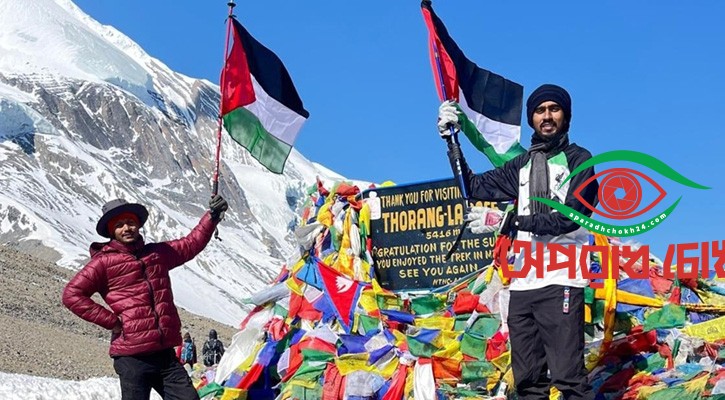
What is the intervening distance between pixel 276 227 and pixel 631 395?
141 metres

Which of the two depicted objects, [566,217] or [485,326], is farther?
[485,326]

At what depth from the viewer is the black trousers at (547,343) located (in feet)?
16.0

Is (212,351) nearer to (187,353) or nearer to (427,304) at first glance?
(187,353)

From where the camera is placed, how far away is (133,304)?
5.91 meters

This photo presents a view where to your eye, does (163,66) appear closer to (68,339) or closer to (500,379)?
(68,339)

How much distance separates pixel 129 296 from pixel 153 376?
55cm

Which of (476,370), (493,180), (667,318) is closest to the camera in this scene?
(493,180)

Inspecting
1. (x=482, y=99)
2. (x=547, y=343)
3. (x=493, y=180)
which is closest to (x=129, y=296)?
(x=493, y=180)

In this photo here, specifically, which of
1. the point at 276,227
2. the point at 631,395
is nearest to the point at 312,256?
the point at 631,395

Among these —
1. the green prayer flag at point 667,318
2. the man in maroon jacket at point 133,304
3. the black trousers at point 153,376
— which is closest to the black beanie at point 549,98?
the green prayer flag at point 667,318

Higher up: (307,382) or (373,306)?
(373,306)

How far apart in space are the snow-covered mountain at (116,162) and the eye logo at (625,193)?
59809 mm

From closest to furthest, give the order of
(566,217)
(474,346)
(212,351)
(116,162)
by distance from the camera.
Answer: (566,217)
(474,346)
(212,351)
(116,162)

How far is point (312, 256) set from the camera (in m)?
8.41
